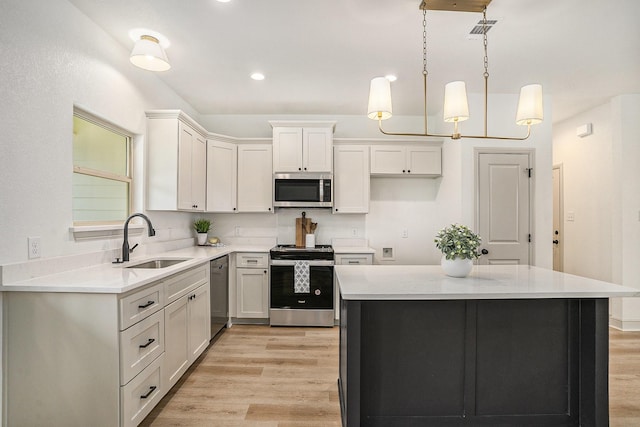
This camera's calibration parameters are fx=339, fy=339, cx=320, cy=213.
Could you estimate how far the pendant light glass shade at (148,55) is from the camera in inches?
94.7

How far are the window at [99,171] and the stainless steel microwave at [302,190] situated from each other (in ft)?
5.43

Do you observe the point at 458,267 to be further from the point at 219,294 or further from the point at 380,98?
the point at 219,294

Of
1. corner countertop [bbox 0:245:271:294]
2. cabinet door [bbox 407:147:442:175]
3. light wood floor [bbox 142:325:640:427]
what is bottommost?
light wood floor [bbox 142:325:640:427]

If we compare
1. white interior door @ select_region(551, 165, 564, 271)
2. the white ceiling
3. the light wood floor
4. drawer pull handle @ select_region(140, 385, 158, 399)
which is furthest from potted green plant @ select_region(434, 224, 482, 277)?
white interior door @ select_region(551, 165, 564, 271)

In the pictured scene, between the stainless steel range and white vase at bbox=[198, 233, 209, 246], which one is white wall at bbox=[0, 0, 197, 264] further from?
Answer: the stainless steel range

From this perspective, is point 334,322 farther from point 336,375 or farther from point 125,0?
point 125,0

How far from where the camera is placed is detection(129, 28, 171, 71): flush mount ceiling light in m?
2.41

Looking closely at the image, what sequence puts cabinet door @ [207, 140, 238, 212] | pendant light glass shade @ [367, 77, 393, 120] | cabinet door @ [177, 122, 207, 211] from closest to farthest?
pendant light glass shade @ [367, 77, 393, 120]
cabinet door @ [177, 122, 207, 211]
cabinet door @ [207, 140, 238, 212]

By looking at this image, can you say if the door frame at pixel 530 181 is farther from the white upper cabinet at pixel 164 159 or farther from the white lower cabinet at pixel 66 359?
the white lower cabinet at pixel 66 359

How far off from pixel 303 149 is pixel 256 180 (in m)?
0.73

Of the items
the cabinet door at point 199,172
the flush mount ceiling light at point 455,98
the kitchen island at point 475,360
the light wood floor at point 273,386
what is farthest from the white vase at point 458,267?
the cabinet door at point 199,172

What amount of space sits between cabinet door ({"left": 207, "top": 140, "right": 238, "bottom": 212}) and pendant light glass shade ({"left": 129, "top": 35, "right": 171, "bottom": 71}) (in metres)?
1.64

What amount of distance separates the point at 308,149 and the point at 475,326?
9.35 feet

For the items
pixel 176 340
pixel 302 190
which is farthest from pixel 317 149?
pixel 176 340
